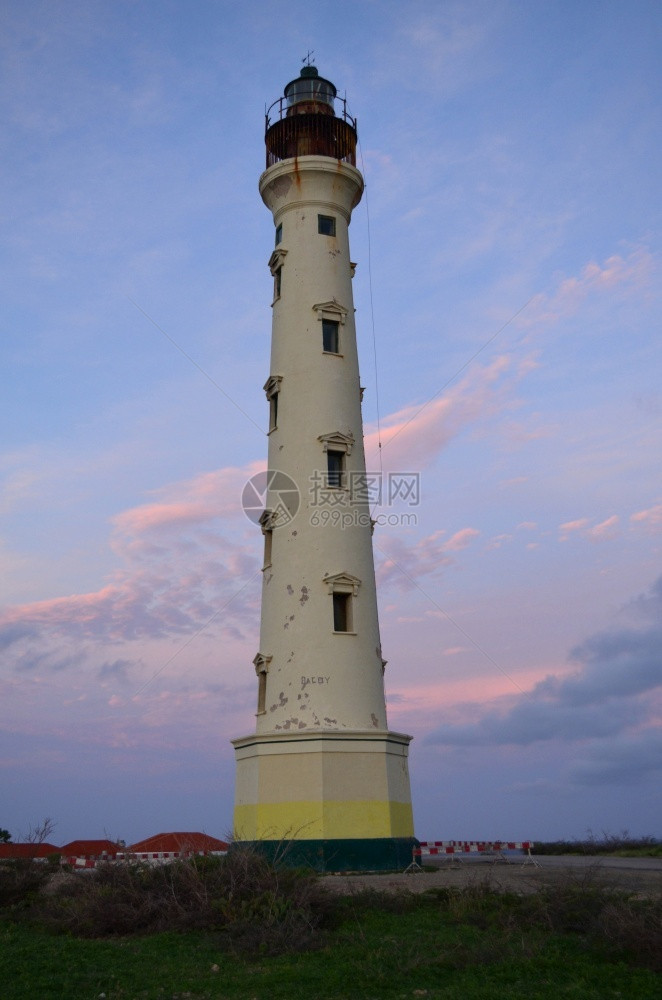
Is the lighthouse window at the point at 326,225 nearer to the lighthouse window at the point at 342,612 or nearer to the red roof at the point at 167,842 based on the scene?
the lighthouse window at the point at 342,612

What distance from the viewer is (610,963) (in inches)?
370

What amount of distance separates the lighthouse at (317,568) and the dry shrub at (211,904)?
5564mm

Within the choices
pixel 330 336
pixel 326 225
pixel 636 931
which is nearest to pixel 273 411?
pixel 330 336

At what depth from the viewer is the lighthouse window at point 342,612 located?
21.4m

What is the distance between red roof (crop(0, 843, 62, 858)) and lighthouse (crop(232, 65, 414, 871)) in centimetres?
472

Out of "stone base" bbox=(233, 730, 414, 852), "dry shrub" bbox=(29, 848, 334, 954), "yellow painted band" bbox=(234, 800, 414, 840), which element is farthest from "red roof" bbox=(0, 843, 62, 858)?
"yellow painted band" bbox=(234, 800, 414, 840)

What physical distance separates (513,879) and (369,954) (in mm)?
6883

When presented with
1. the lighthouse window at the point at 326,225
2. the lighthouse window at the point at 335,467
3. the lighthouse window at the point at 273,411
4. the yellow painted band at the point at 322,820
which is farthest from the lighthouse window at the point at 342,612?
the lighthouse window at the point at 326,225

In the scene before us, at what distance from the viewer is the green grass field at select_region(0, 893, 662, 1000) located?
882 centimetres

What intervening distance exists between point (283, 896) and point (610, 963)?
468 centimetres

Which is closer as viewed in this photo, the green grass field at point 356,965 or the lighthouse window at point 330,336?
the green grass field at point 356,965

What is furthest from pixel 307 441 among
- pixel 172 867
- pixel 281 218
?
pixel 172 867

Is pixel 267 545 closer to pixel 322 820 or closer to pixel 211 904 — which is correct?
pixel 322 820

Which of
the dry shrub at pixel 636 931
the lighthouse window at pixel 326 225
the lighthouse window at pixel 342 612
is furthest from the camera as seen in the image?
the lighthouse window at pixel 326 225
